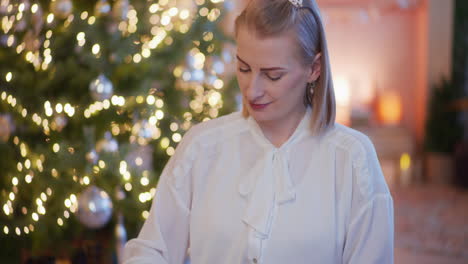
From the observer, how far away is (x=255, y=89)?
3.76 feet

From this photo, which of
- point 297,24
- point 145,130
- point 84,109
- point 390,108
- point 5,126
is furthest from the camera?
point 390,108

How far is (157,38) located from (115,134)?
500 millimetres

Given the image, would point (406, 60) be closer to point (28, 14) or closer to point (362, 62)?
point (362, 62)

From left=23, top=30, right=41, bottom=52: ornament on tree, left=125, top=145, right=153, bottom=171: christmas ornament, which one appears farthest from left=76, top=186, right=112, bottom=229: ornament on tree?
left=23, top=30, right=41, bottom=52: ornament on tree

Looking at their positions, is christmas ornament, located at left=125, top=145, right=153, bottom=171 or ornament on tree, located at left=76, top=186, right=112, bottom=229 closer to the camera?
ornament on tree, located at left=76, top=186, right=112, bottom=229

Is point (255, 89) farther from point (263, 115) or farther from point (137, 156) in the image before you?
point (137, 156)

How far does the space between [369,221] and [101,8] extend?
147 cm

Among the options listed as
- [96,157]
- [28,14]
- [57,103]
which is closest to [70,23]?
[28,14]

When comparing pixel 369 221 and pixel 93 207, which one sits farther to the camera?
pixel 93 207

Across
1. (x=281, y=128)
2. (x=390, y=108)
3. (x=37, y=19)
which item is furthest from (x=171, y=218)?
(x=390, y=108)

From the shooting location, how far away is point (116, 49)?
2.29m

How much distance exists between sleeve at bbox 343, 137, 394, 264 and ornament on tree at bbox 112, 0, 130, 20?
56.6 inches

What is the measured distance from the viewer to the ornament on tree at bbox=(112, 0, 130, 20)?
7.56 ft

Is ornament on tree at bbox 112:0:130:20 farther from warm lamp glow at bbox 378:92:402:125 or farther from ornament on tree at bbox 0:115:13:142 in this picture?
warm lamp glow at bbox 378:92:402:125
